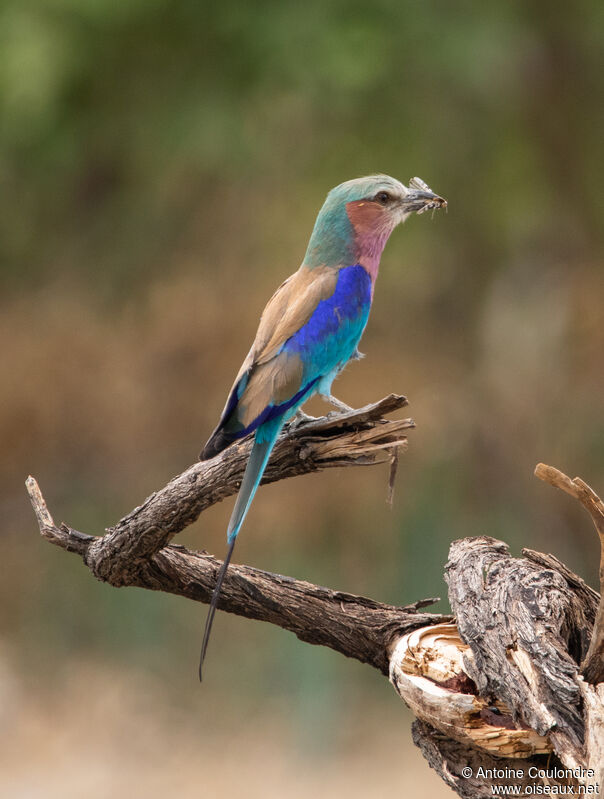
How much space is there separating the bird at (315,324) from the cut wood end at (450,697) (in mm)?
461

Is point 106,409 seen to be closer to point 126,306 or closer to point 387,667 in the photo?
point 126,306

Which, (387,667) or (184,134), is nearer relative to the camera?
(387,667)

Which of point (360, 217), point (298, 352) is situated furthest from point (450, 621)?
point (360, 217)

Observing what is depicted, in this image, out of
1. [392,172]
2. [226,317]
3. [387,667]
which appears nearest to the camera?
[387,667]

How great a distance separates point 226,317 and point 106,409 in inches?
39.7

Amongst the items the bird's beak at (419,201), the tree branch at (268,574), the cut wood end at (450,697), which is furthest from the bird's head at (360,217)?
the cut wood end at (450,697)

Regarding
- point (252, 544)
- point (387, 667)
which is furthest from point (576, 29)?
point (387, 667)

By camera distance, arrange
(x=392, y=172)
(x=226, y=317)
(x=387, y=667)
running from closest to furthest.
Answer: (x=387, y=667) < (x=392, y=172) < (x=226, y=317)

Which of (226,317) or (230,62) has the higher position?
(230,62)

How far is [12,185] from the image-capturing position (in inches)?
278

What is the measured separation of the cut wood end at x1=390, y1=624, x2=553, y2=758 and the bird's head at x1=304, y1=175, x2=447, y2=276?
1.02 m

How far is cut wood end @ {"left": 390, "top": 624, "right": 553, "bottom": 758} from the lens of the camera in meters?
2.16

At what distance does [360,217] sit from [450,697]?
51.3 inches

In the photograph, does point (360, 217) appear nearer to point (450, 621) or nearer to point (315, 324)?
point (315, 324)
